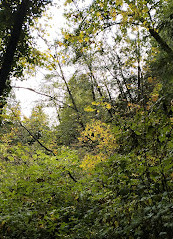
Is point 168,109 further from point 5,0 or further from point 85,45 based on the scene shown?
point 5,0

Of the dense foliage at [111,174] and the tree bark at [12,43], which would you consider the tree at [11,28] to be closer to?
the tree bark at [12,43]

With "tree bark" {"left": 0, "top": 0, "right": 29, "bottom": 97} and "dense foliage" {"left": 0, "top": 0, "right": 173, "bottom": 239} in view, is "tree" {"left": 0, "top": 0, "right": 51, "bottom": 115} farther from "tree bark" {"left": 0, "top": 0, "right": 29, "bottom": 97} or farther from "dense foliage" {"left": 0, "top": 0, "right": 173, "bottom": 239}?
"dense foliage" {"left": 0, "top": 0, "right": 173, "bottom": 239}

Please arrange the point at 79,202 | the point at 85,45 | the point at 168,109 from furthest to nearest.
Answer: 1. the point at 79,202
2. the point at 85,45
3. the point at 168,109

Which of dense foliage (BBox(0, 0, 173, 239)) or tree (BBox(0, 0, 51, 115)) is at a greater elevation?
tree (BBox(0, 0, 51, 115))

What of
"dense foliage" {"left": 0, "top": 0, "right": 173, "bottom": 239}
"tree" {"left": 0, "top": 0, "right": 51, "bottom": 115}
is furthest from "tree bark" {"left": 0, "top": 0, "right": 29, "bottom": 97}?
"dense foliage" {"left": 0, "top": 0, "right": 173, "bottom": 239}

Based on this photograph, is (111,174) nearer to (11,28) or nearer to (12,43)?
(12,43)

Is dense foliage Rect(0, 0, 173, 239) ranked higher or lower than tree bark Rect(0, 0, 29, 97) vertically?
lower

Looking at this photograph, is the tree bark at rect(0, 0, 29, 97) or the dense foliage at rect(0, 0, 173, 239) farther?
the tree bark at rect(0, 0, 29, 97)

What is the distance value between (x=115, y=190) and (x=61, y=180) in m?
2.33

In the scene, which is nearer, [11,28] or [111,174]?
[111,174]

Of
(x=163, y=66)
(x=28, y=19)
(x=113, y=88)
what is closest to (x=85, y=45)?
(x=28, y=19)

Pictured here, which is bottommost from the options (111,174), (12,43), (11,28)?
(111,174)

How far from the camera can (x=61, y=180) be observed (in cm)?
504

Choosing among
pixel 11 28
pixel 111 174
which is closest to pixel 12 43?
pixel 11 28
